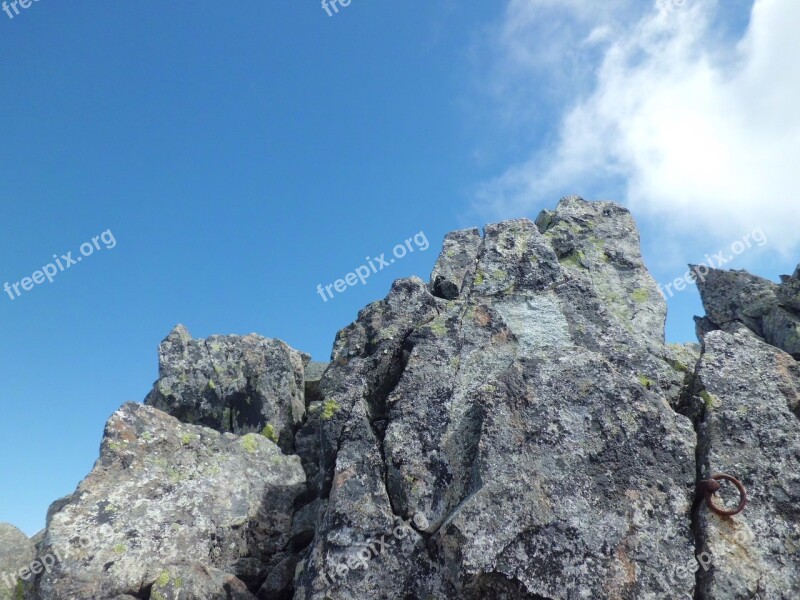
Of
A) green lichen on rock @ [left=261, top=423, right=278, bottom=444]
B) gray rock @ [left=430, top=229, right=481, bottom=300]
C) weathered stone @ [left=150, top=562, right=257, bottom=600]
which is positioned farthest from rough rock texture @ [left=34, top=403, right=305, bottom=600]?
gray rock @ [left=430, top=229, right=481, bottom=300]

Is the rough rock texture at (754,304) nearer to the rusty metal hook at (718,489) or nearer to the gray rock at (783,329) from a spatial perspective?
the gray rock at (783,329)

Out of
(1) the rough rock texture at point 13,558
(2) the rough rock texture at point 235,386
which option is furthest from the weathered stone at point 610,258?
(1) the rough rock texture at point 13,558

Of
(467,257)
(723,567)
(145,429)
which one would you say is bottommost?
(723,567)

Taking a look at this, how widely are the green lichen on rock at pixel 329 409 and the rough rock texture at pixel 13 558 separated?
6610 millimetres

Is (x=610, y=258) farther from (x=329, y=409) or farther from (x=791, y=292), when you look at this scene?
(x=791, y=292)

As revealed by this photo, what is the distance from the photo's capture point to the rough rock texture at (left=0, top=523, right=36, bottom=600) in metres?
11.4

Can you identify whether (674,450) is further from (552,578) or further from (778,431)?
(552,578)

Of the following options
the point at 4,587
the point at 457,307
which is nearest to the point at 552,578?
the point at 457,307

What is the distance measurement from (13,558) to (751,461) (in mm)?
15306

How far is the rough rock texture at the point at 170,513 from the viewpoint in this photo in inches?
415

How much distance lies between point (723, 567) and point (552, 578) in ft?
8.00

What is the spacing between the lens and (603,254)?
15.7 m

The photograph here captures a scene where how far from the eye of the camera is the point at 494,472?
363 inches

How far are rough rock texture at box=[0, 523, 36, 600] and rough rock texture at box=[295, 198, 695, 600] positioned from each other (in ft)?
21.0
